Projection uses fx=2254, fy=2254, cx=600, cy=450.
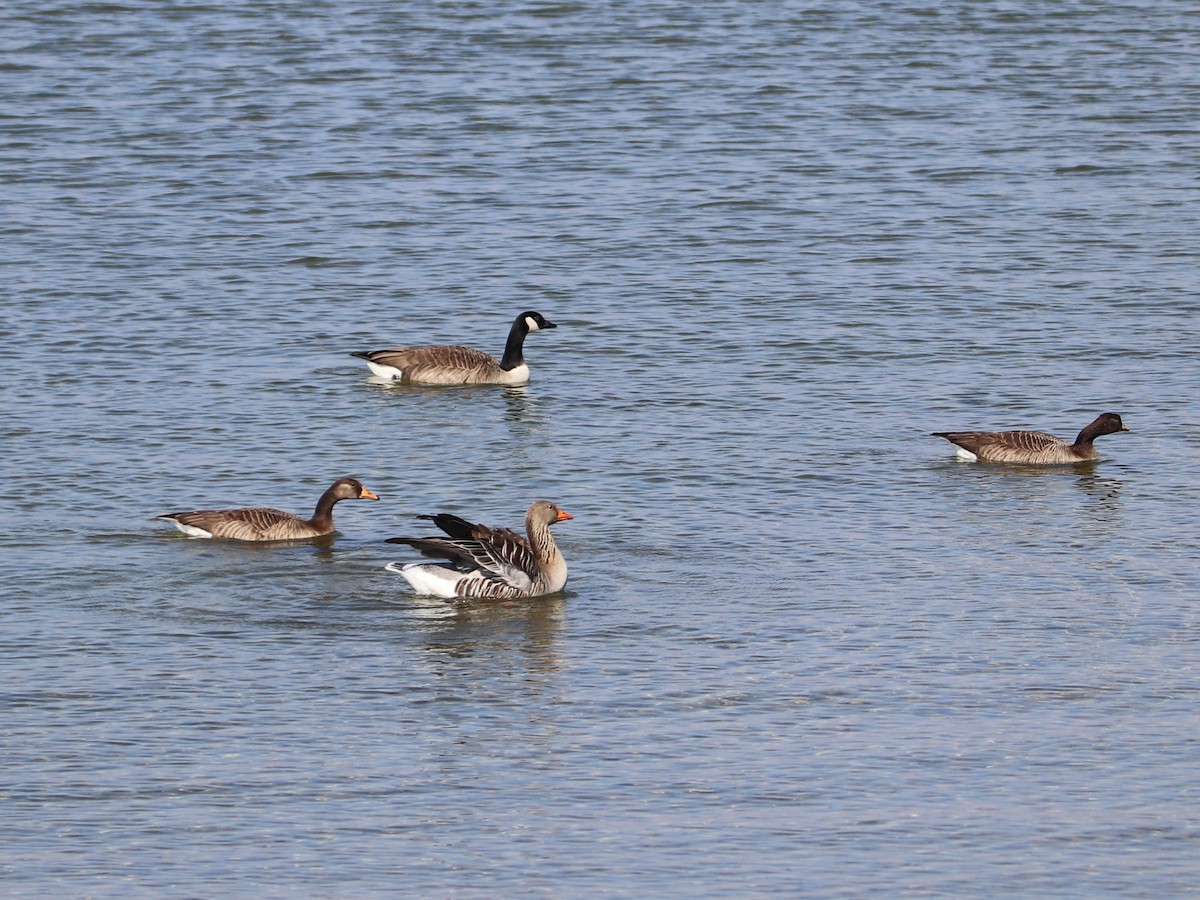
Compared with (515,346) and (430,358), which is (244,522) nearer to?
(430,358)

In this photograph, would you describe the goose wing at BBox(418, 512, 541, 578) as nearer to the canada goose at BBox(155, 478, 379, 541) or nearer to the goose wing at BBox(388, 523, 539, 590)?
the goose wing at BBox(388, 523, 539, 590)

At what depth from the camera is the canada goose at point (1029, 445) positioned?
21562 mm

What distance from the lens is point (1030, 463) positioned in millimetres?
21875

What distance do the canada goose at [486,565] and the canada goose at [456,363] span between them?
715 cm

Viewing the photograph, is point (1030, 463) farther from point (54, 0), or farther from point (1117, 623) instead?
point (54, 0)

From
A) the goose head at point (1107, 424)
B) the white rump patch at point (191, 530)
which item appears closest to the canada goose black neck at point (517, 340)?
the goose head at point (1107, 424)

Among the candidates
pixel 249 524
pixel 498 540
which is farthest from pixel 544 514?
pixel 249 524

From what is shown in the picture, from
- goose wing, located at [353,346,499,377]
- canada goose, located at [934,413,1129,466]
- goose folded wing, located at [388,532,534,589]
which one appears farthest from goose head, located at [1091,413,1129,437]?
goose wing, located at [353,346,499,377]

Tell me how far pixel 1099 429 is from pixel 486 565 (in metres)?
7.12

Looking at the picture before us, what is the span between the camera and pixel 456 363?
82.8 ft

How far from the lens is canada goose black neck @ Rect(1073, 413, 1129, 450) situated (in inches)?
858

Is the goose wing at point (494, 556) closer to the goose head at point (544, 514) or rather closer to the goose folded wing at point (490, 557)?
the goose folded wing at point (490, 557)

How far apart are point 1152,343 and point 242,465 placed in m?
10.9

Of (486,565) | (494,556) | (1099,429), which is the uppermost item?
(494,556)
